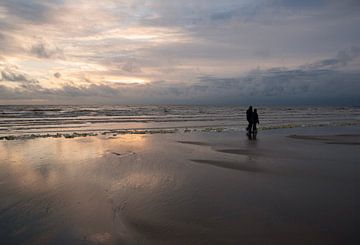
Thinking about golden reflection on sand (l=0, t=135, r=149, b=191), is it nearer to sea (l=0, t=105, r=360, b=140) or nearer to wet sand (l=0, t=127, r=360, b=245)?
wet sand (l=0, t=127, r=360, b=245)

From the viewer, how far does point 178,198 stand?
7277 millimetres

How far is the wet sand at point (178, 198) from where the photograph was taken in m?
5.31

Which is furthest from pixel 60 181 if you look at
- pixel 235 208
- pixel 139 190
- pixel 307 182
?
pixel 307 182

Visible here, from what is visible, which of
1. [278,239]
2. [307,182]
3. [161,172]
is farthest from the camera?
[161,172]

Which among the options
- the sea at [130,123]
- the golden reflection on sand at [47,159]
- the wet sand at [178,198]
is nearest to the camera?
the wet sand at [178,198]

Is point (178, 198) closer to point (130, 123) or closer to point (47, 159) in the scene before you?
point (47, 159)

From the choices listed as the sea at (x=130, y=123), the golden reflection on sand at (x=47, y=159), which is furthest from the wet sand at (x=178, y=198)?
the sea at (x=130, y=123)

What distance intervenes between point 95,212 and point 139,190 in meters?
1.70

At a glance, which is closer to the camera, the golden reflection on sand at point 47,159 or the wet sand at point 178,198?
the wet sand at point 178,198

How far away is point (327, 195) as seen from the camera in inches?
293

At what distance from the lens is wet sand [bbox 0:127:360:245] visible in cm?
531

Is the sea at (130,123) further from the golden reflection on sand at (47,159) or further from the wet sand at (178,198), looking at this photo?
the wet sand at (178,198)

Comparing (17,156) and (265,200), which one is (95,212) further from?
(17,156)

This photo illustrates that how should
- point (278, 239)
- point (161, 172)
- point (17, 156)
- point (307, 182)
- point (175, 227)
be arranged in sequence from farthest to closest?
point (17, 156) < point (161, 172) < point (307, 182) < point (175, 227) < point (278, 239)
